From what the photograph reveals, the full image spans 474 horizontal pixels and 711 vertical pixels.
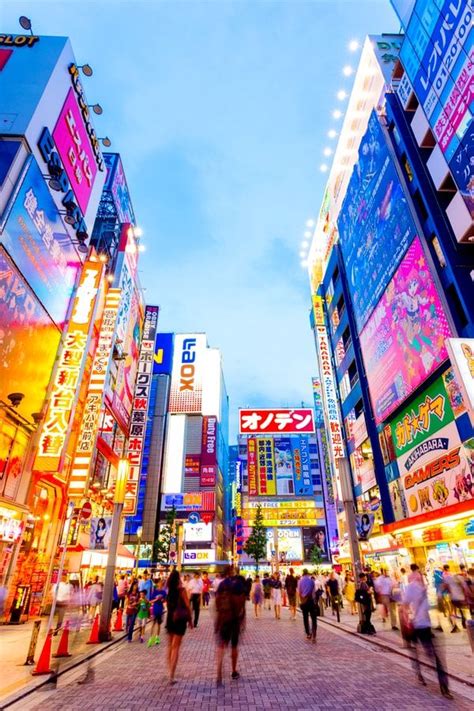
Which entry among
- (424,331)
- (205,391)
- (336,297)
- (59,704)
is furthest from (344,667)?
(205,391)

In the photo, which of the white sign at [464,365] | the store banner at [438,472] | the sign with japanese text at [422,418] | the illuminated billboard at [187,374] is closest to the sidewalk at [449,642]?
the store banner at [438,472]

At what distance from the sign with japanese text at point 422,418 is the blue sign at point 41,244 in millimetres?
19836

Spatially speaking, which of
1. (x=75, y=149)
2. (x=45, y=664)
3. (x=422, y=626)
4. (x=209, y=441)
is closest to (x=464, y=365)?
(x=422, y=626)

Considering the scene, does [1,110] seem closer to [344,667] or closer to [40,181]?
[40,181]

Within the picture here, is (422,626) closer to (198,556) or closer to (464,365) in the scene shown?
(464,365)

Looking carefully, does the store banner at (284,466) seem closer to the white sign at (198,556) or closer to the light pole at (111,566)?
the white sign at (198,556)

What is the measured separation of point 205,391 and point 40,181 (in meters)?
70.1

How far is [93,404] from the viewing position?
2106cm

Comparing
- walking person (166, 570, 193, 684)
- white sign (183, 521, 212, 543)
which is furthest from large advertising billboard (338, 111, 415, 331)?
white sign (183, 521, 212, 543)

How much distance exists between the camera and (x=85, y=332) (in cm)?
1866

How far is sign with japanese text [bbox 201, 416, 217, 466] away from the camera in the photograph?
76.6 meters

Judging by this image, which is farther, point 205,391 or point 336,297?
point 205,391

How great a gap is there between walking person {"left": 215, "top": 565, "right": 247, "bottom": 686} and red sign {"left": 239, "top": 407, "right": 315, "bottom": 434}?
2851 centimetres

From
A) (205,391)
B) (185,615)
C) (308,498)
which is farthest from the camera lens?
(205,391)
